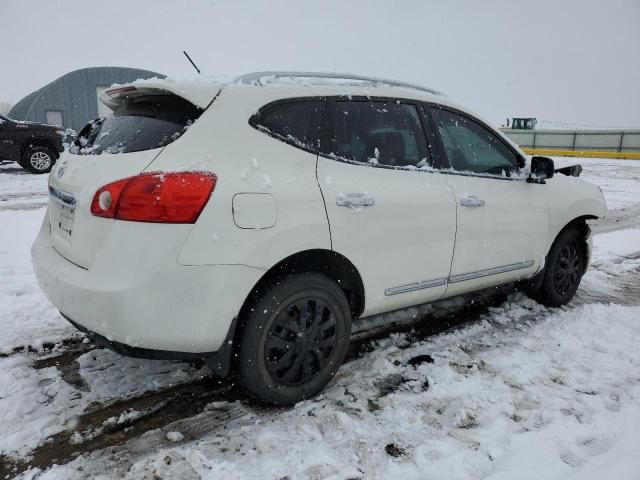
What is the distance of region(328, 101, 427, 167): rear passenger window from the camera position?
9.18 ft

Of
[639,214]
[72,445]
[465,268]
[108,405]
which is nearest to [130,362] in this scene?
[108,405]

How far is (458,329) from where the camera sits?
12.4 feet

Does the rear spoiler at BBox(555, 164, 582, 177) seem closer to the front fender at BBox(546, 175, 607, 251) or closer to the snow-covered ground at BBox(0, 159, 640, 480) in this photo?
the front fender at BBox(546, 175, 607, 251)

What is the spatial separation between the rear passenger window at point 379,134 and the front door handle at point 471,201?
0.38 meters

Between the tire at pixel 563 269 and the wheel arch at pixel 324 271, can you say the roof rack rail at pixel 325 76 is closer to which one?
the wheel arch at pixel 324 271

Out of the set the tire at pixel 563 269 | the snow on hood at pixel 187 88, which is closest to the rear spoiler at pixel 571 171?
the tire at pixel 563 269

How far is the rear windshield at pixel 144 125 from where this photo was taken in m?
2.37

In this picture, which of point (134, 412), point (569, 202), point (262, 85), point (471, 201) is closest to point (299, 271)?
point (262, 85)

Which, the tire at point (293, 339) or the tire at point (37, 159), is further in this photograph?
the tire at point (37, 159)

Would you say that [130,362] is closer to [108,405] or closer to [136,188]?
[108,405]

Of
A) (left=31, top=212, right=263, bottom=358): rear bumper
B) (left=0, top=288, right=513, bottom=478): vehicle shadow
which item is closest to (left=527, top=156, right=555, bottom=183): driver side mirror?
(left=0, top=288, right=513, bottom=478): vehicle shadow

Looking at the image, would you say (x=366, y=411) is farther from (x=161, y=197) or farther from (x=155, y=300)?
(x=161, y=197)

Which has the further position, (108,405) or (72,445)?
(108,405)

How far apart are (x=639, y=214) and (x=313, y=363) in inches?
362
